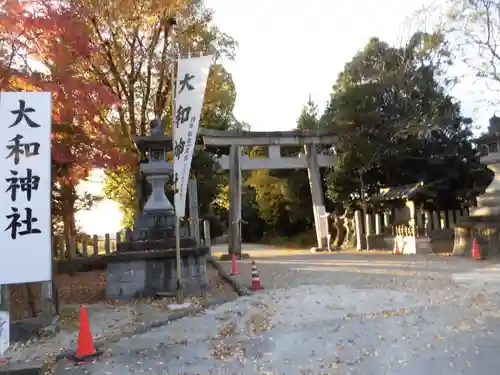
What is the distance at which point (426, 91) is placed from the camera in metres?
21.7

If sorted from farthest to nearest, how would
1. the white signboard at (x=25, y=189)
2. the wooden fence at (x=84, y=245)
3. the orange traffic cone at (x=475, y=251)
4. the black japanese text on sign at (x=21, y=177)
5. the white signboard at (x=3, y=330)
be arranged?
1. the wooden fence at (x=84, y=245)
2. the orange traffic cone at (x=475, y=251)
3. the black japanese text on sign at (x=21, y=177)
4. the white signboard at (x=25, y=189)
5. the white signboard at (x=3, y=330)

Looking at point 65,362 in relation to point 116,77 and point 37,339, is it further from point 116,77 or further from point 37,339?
point 116,77

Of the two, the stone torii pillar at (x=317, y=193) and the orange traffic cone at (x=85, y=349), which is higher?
the stone torii pillar at (x=317, y=193)

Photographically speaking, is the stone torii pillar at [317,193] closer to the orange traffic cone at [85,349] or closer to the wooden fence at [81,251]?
the wooden fence at [81,251]

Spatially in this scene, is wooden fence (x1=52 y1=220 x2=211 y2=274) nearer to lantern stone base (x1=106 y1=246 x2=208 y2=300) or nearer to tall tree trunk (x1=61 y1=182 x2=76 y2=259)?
tall tree trunk (x1=61 y1=182 x2=76 y2=259)

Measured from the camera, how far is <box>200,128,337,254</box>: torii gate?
2061cm

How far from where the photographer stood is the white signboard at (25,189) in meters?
6.70

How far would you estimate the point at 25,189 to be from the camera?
6.95 m

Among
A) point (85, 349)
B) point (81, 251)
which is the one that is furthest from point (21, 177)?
point (81, 251)

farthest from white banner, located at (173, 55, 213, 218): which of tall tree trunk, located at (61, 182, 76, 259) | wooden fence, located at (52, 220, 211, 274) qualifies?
tall tree trunk, located at (61, 182, 76, 259)

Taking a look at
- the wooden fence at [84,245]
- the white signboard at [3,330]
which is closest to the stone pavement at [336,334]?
the white signboard at [3,330]

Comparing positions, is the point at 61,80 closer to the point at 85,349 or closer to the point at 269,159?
the point at 85,349

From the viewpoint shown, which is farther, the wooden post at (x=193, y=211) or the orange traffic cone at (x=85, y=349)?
the wooden post at (x=193, y=211)

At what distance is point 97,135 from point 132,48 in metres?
5.48
